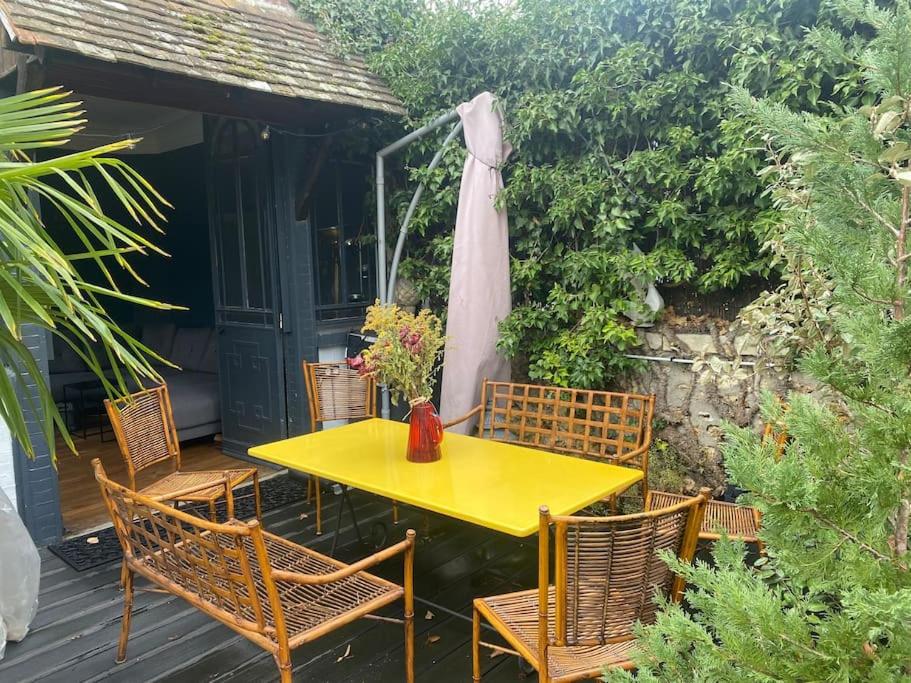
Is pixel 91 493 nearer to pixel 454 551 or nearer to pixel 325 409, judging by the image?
pixel 325 409

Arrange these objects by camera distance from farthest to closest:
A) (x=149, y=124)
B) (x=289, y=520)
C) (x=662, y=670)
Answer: (x=149, y=124) < (x=289, y=520) < (x=662, y=670)

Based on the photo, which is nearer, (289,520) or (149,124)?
(289,520)

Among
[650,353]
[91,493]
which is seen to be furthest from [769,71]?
[91,493]

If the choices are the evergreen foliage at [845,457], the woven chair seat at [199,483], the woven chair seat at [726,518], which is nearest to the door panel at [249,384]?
the woven chair seat at [199,483]

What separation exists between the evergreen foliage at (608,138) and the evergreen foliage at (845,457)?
2300 mm

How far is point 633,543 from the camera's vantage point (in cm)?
177

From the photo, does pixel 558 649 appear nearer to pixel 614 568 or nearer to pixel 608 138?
pixel 614 568

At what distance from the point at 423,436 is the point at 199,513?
2.15m

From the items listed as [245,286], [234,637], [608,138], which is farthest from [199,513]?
[608,138]

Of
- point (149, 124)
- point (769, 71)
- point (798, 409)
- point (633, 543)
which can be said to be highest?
point (149, 124)

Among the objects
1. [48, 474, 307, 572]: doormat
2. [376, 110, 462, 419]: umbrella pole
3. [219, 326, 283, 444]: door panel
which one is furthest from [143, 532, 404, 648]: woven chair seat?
[219, 326, 283, 444]: door panel

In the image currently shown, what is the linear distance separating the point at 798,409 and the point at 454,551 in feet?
8.42

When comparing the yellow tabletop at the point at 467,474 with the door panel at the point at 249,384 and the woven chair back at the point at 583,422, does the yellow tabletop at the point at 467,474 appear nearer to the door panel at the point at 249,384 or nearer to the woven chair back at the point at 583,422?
the woven chair back at the point at 583,422

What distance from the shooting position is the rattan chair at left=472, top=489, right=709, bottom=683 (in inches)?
68.9
